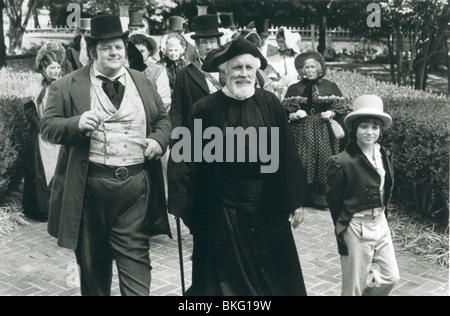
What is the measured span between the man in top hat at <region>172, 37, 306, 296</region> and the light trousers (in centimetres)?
37

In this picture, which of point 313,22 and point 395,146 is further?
point 313,22

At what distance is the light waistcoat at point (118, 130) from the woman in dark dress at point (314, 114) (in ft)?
11.8

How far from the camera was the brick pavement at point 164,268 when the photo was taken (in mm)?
5191

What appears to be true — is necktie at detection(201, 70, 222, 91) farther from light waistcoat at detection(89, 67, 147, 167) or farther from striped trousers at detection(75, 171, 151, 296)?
striped trousers at detection(75, 171, 151, 296)

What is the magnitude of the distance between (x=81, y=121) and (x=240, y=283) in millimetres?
1410

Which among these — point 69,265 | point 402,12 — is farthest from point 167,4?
point 69,265

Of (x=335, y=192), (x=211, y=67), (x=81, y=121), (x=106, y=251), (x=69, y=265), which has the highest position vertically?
(x=211, y=67)

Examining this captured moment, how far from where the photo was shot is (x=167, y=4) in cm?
2227

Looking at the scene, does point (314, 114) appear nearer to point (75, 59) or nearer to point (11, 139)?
point (75, 59)

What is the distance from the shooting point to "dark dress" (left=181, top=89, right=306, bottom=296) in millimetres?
4238

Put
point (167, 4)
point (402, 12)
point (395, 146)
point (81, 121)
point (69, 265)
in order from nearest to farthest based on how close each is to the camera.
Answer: point (81, 121)
point (69, 265)
point (395, 146)
point (402, 12)
point (167, 4)

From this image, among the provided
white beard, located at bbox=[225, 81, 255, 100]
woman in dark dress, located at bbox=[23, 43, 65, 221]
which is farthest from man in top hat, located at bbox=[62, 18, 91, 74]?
white beard, located at bbox=[225, 81, 255, 100]

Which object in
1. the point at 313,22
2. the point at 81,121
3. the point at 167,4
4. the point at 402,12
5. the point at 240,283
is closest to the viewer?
the point at 81,121
